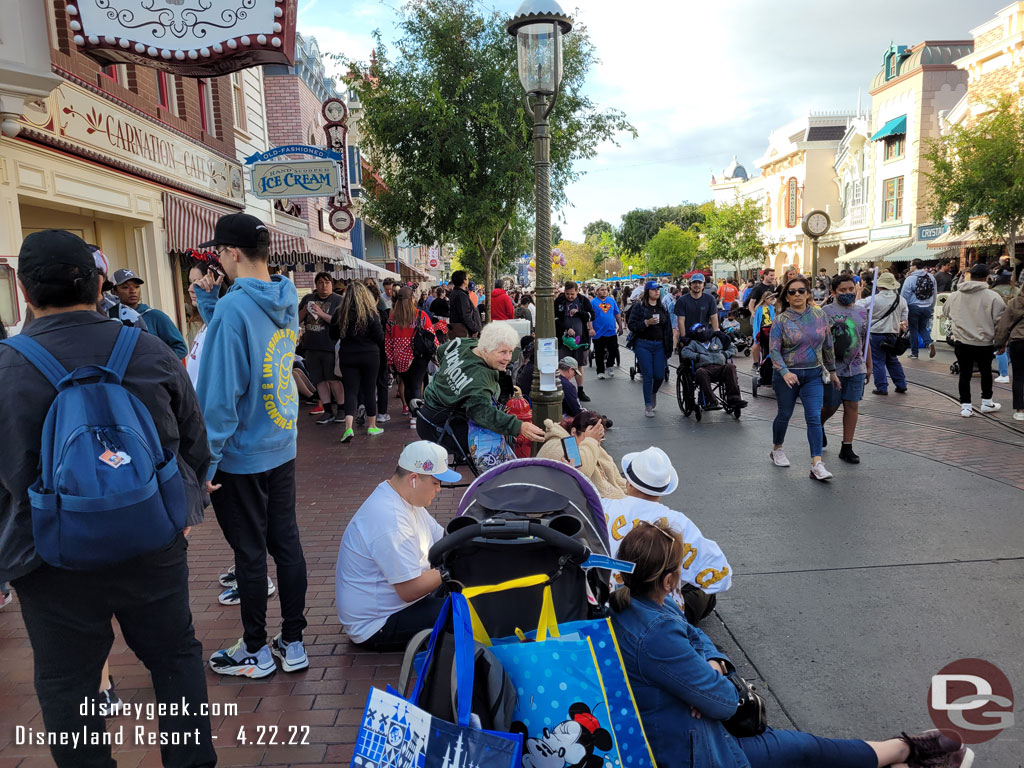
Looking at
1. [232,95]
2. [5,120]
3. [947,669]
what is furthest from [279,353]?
[232,95]

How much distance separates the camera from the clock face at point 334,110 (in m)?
19.7

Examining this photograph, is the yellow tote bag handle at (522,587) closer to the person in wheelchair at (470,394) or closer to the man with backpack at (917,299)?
the person in wheelchair at (470,394)

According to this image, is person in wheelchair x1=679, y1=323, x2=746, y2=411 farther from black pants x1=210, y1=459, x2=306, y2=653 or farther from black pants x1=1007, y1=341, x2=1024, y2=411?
black pants x1=210, y1=459, x2=306, y2=653

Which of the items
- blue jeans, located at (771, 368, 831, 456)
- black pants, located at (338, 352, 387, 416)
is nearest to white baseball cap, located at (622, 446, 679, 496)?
blue jeans, located at (771, 368, 831, 456)

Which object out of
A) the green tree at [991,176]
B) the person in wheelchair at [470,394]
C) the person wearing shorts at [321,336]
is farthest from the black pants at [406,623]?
the green tree at [991,176]

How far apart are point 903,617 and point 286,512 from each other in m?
3.39

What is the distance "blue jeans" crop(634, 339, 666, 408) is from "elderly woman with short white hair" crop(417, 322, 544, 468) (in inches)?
225

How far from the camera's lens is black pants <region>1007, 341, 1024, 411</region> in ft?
27.3

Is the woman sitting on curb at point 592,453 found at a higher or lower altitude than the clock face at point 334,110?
lower

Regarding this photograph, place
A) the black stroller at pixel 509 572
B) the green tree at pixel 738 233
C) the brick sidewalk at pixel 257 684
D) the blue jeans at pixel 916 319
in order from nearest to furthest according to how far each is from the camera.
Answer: the black stroller at pixel 509 572 → the brick sidewalk at pixel 257 684 → the blue jeans at pixel 916 319 → the green tree at pixel 738 233

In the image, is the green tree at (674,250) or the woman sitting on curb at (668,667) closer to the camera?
the woman sitting on curb at (668,667)

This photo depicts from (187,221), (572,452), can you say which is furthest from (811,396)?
(187,221)

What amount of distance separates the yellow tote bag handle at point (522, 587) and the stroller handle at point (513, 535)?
5.1 inches

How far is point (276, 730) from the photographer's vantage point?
301 centimetres
